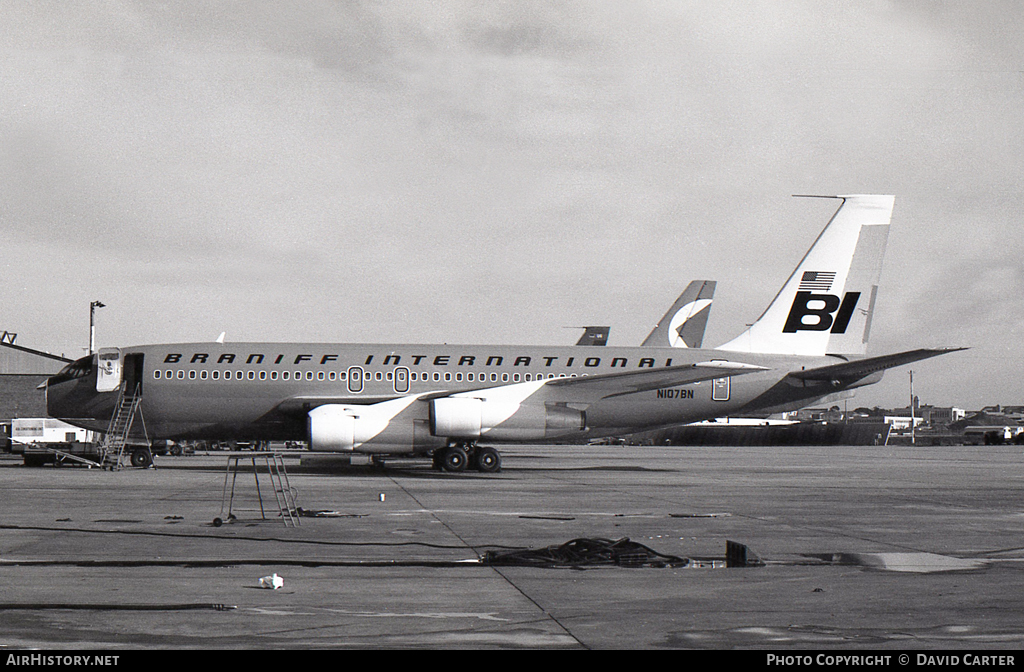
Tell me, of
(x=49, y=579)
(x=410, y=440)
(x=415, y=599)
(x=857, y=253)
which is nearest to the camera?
(x=415, y=599)


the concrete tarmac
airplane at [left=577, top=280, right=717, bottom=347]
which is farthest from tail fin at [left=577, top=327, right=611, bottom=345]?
the concrete tarmac

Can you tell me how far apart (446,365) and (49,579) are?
2021 cm

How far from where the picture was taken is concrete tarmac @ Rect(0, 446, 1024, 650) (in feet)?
19.0

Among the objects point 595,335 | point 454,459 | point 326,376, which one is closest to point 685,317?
point 595,335

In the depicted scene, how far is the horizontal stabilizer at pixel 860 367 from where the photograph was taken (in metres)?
25.2

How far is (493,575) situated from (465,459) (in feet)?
58.9

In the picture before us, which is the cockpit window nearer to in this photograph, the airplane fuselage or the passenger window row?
the airplane fuselage

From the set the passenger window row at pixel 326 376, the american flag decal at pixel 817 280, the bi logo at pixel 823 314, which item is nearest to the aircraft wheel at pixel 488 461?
the passenger window row at pixel 326 376

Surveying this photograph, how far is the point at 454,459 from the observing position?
25.8 metres

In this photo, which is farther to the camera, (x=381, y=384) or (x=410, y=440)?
(x=381, y=384)

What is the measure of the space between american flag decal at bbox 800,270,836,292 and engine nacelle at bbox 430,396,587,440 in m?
8.27

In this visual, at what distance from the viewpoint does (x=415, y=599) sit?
6.93m

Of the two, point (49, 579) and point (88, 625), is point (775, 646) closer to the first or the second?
point (88, 625)

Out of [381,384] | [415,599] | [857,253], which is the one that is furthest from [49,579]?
[857,253]
